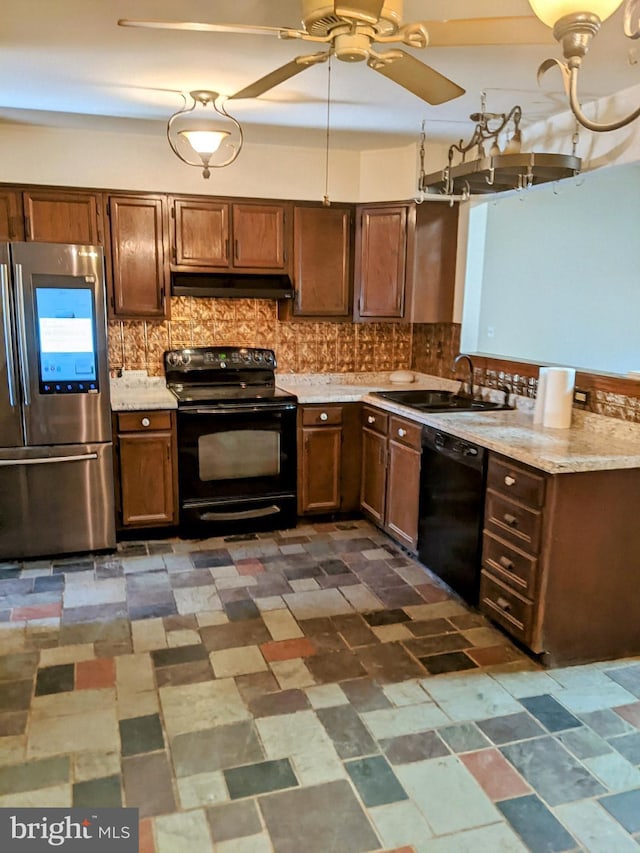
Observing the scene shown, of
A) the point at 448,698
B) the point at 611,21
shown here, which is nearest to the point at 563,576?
the point at 448,698

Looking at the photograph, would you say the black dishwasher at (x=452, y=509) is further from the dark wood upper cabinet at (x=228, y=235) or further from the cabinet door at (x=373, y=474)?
the dark wood upper cabinet at (x=228, y=235)

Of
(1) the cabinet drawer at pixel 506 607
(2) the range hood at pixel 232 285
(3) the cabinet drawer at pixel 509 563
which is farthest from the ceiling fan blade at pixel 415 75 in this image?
(2) the range hood at pixel 232 285

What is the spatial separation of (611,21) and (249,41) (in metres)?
1.33

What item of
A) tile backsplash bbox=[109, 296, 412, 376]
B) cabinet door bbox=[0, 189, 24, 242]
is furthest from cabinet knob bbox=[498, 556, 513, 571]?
cabinet door bbox=[0, 189, 24, 242]

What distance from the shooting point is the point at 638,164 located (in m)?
3.04

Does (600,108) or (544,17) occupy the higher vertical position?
(600,108)

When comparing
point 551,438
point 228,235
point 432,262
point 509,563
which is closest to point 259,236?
point 228,235

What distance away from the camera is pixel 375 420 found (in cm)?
439

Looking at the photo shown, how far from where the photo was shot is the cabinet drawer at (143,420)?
405 centimetres

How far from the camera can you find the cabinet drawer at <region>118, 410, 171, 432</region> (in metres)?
4.05

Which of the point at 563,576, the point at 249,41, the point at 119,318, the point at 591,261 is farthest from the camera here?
the point at 591,261

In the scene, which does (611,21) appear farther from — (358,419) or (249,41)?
(358,419)

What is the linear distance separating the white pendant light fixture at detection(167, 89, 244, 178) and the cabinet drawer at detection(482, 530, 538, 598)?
2166 mm

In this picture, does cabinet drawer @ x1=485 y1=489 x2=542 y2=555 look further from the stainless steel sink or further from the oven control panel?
the oven control panel
